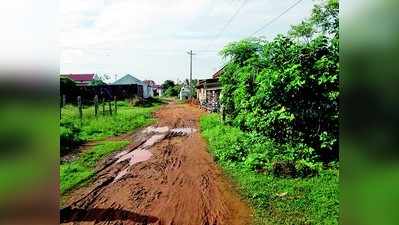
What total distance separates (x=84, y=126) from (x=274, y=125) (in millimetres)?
10890

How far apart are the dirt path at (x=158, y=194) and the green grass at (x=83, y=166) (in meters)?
0.32

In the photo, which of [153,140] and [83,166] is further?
[153,140]

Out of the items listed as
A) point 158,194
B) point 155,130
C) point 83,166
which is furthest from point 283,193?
point 155,130

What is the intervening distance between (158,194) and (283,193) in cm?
239

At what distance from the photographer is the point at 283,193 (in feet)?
24.2

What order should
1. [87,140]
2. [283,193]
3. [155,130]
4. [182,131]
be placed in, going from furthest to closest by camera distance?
[155,130]
[182,131]
[87,140]
[283,193]

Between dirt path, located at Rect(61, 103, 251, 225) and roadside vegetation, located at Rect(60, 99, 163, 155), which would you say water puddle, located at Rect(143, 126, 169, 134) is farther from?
dirt path, located at Rect(61, 103, 251, 225)

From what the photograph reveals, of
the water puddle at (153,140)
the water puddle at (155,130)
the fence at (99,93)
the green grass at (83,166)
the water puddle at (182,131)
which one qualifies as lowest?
the green grass at (83,166)

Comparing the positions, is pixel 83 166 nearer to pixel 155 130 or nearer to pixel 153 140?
pixel 153 140

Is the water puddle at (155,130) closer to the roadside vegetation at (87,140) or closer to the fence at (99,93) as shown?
the roadside vegetation at (87,140)

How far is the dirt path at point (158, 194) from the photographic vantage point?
632 centimetres

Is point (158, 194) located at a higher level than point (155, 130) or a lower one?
lower

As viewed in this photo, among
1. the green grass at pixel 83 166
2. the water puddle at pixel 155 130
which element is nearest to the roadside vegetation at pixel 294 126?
the green grass at pixel 83 166
